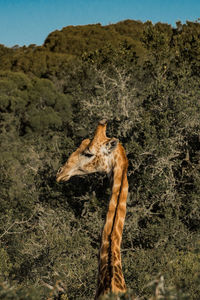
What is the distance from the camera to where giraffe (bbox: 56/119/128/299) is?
10.1 ft

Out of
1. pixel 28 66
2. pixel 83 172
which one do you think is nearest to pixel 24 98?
pixel 28 66

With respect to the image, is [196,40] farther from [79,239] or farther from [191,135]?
[79,239]

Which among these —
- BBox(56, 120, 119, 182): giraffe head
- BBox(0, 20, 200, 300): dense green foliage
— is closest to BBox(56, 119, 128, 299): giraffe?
BBox(56, 120, 119, 182): giraffe head

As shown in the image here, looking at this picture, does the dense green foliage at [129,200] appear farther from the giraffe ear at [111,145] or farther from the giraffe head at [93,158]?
the giraffe ear at [111,145]

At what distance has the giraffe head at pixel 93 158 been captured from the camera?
421cm

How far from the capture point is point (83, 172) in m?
4.32

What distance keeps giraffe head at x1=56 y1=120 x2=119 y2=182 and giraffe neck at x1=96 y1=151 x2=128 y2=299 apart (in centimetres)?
21

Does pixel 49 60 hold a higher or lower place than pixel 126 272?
higher

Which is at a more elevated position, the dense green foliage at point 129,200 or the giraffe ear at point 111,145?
the giraffe ear at point 111,145

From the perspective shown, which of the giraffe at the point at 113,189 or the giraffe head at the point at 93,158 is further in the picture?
the giraffe head at the point at 93,158

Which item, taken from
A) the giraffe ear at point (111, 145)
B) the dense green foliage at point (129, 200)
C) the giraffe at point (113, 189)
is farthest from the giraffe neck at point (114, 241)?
the dense green foliage at point (129, 200)

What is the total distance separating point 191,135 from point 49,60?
2449 centimetres

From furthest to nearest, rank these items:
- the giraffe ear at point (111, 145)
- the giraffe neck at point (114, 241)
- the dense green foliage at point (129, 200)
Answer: the dense green foliage at point (129, 200), the giraffe ear at point (111, 145), the giraffe neck at point (114, 241)

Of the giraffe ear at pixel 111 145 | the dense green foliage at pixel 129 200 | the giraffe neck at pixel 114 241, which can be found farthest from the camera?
the dense green foliage at pixel 129 200
